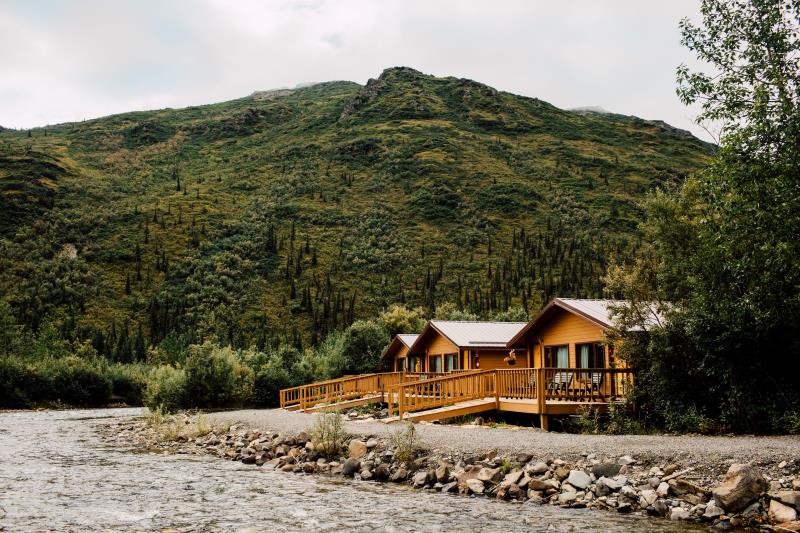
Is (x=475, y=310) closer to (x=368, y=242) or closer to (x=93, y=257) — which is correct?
(x=368, y=242)

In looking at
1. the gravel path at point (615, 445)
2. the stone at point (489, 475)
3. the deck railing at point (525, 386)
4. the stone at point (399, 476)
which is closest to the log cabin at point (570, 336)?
the deck railing at point (525, 386)

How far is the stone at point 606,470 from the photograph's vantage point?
1359cm

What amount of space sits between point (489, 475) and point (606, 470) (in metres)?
2.45

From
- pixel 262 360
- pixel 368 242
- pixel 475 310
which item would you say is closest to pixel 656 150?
pixel 368 242

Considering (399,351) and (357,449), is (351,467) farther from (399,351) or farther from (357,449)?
(399,351)

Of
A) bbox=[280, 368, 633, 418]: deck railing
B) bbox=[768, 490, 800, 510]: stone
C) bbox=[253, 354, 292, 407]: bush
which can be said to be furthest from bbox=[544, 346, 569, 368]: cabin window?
bbox=[253, 354, 292, 407]: bush

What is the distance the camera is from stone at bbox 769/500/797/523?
10.6 meters

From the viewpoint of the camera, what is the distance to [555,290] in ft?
259

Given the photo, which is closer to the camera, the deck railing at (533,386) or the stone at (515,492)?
the stone at (515,492)

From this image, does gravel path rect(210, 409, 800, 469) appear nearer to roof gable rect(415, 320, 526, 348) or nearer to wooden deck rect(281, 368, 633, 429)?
wooden deck rect(281, 368, 633, 429)

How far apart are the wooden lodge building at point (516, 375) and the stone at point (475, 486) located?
738 centimetres

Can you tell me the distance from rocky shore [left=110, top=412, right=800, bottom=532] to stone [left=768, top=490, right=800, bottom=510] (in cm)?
1

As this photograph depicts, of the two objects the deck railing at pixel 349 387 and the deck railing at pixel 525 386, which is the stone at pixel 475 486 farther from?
the deck railing at pixel 349 387

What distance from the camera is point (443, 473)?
15.5 m
